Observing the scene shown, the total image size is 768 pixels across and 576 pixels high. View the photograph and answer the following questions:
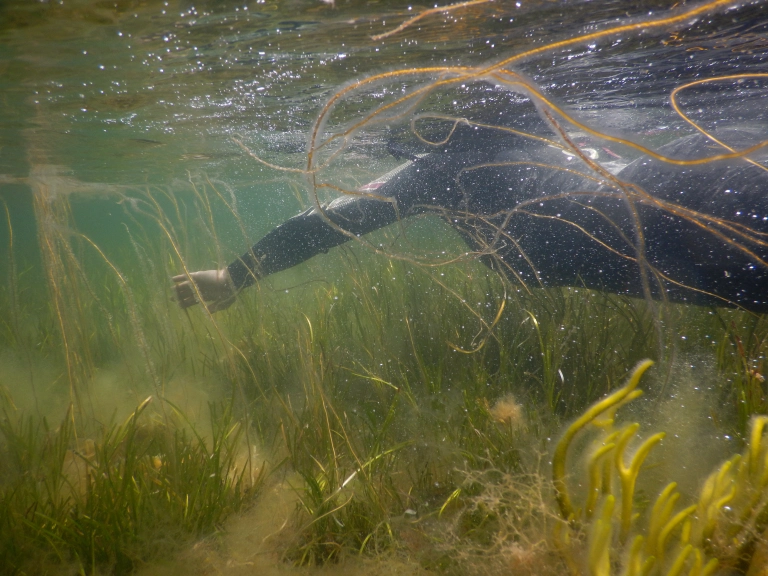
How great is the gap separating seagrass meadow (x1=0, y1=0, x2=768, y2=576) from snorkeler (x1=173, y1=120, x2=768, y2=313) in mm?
126

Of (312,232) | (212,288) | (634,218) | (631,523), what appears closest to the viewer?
(631,523)

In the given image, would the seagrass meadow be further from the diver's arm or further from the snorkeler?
the diver's arm

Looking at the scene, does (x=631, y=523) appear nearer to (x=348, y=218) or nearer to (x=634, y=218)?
(x=634, y=218)

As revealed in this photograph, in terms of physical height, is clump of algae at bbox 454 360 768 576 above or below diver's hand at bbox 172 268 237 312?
below

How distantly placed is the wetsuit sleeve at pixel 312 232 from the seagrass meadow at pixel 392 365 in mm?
540

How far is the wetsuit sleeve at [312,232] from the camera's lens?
4.84 metres

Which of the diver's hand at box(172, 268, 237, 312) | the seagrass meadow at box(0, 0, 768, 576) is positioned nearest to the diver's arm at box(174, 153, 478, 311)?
the diver's hand at box(172, 268, 237, 312)

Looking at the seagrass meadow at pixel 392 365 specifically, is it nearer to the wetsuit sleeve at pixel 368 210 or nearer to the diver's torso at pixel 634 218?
the diver's torso at pixel 634 218

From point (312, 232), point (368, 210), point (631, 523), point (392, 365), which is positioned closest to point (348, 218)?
point (368, 210)

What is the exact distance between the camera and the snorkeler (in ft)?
9.25

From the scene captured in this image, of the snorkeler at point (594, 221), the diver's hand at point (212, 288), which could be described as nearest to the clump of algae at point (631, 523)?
the snorkeler at point (594, 221)

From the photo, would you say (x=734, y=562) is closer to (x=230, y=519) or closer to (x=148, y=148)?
(x=230, y=519)

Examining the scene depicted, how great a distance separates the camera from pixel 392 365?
4977mm

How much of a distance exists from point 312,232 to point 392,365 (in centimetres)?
203
